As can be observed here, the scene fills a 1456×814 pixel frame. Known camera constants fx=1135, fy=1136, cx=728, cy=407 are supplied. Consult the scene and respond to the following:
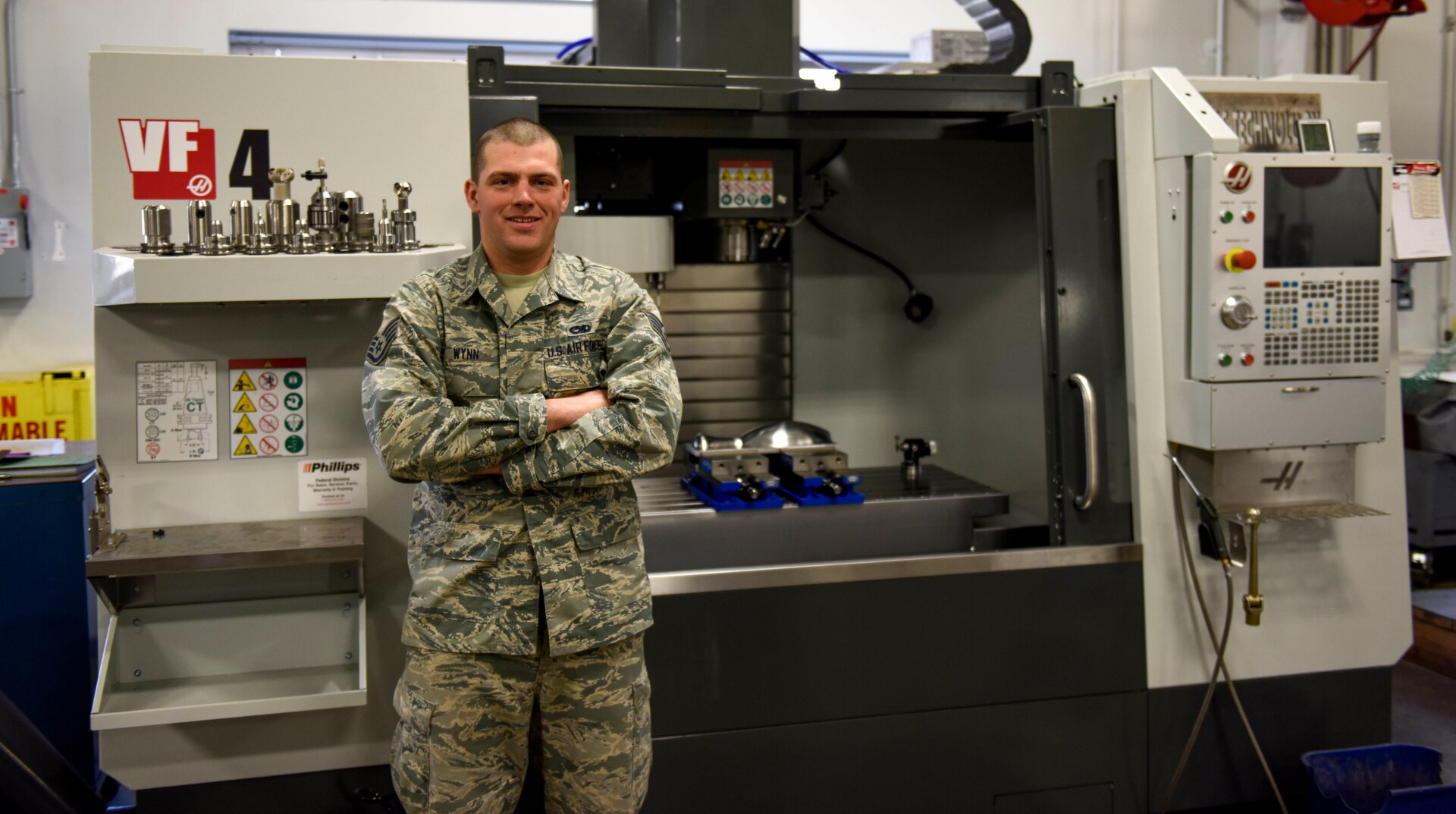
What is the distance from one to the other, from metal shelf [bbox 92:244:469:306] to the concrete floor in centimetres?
276

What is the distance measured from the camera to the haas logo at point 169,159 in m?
2.11

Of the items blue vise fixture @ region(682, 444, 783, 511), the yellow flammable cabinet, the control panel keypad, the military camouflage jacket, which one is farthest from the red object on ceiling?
the yellow flammable cabinet

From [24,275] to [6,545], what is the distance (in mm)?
1869

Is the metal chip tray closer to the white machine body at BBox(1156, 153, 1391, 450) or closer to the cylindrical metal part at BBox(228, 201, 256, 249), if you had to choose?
the white machine body at BBox(1156, 153, 1391, 450)

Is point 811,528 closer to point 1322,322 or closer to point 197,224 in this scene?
point 1322,322

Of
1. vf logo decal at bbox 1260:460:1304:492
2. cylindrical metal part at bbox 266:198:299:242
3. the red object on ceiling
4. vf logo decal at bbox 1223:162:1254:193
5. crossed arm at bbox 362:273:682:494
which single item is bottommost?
vf logo decal at bbox 1260:460:1304:492

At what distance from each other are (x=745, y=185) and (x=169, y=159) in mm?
1246

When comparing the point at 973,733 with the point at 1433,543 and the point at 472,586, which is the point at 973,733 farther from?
the point at 1433,543

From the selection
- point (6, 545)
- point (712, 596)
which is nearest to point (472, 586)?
point (712, 596)

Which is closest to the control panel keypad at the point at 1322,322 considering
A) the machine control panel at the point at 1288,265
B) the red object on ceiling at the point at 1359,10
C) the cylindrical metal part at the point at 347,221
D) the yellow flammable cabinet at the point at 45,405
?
the machine control panel at the point at 1288,265

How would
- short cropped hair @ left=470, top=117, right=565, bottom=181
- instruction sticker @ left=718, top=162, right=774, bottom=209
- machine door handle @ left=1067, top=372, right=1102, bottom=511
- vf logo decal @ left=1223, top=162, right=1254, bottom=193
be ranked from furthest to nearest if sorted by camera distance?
instruction sticker @ left=718, top=162, right=774, bottom=209 < machine door handle @ left=1067, top=372, right=1102, bottom=511 < vf logo decal @ left=1223, top=162, right=1254, bottom=193 < short cropped hair @ left=470, top=117, right=565, bottom=181

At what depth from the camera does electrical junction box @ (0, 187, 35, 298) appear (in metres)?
3.87

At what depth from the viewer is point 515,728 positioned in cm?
186

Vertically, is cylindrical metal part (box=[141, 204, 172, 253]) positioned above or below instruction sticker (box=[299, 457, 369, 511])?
above
